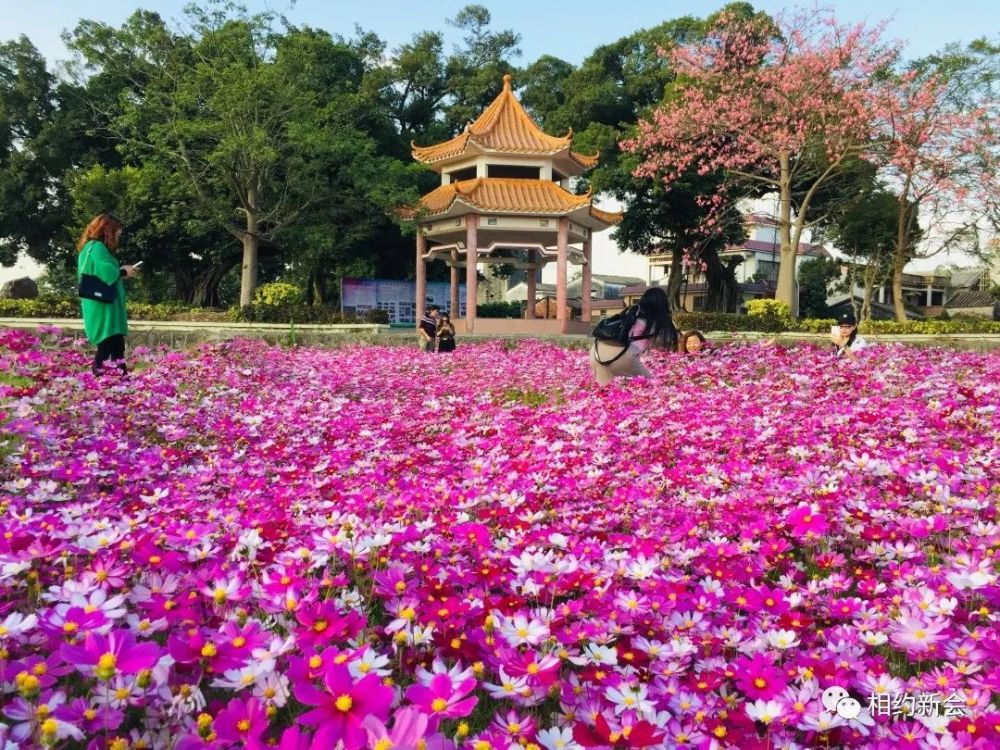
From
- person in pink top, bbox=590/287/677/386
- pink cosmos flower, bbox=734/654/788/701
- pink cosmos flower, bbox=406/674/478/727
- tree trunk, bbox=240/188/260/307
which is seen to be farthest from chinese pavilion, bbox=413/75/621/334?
pink cosmos flower, bbox=406/674/478/727

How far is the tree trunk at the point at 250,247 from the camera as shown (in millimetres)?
22406

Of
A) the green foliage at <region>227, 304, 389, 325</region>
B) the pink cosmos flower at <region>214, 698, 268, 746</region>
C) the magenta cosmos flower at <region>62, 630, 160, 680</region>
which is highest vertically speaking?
the green foliage at <region>227, 304, 389, 325</region>

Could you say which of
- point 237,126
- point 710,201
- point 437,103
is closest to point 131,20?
point 237,126

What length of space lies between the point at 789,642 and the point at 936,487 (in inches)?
79.0

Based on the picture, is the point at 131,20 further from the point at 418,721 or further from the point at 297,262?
the point at 418,721

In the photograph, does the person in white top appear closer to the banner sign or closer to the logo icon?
the logo icon

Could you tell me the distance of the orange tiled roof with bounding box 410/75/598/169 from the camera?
21141 millimetres

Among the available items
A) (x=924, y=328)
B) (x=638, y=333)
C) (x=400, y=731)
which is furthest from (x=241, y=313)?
(x=400, y=731)

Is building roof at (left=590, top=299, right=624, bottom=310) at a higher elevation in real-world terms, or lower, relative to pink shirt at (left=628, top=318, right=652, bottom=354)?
higher

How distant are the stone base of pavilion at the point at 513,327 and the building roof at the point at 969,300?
4372cm

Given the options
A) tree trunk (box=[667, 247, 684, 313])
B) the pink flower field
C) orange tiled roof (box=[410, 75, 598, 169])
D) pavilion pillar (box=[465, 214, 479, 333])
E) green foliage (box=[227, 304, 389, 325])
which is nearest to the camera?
the pink flower field

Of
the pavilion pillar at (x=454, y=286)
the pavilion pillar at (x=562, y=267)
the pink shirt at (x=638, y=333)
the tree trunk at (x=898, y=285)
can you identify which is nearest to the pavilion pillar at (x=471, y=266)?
the pavilion pillar at (x=562, y=267)

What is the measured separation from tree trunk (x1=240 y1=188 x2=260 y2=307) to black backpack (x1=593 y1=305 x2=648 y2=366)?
17.1 metres

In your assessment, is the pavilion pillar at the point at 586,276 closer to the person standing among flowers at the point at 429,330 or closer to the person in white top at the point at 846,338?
the person standing among flowers at the point at 429,330
